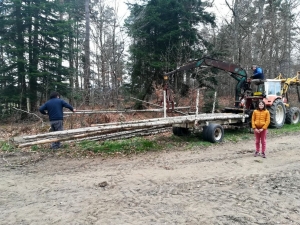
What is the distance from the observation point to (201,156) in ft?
25.2

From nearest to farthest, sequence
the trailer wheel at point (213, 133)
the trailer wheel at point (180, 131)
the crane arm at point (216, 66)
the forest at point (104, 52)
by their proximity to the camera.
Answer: the trailer wheel at point (213, 133) → the trailer wheel at point (180, 131) → the crane arm at point (216, 66) → the forest at point (104, 52)

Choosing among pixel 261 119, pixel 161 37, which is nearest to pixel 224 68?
pixel 261 119

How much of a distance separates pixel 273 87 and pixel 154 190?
34.2 ft

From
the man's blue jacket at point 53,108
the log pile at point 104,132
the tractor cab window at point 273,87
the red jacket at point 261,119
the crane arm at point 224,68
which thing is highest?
the crane arm at point 224,68

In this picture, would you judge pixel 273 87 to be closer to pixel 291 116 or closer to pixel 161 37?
pixel 291 116

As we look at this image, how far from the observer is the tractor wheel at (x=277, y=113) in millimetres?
12156

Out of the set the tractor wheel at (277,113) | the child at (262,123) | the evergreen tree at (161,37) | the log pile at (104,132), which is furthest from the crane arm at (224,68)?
the evergreen tree at (161,37)

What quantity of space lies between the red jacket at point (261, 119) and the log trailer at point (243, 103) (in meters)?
2.13

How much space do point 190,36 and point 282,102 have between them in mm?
8437

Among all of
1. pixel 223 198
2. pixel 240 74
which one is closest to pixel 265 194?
pixel 223 198

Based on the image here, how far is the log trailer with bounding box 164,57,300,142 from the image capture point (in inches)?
386

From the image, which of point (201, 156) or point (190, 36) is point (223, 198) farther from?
point (190, 36)

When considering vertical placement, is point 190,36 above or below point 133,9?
below

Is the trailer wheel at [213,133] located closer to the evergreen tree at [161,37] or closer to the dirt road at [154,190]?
the dirt road at [154,190]
